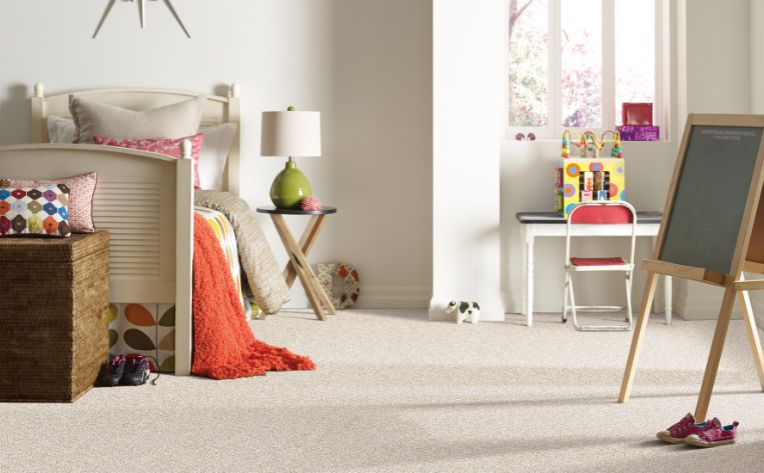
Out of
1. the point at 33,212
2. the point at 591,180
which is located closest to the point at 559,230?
the point at 591,180

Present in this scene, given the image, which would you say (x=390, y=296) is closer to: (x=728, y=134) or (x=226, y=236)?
(x=226, y=236)

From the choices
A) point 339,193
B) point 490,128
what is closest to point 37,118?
point 339,193

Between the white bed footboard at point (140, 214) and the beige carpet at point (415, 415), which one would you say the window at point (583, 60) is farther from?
the white bed footboard at point (140, 214)

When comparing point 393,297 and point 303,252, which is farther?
point 393,297

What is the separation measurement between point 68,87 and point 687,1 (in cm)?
332

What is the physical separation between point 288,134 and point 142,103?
3.26 feet

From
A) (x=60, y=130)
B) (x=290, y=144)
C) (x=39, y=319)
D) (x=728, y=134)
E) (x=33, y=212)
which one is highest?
(x=60, y=130)

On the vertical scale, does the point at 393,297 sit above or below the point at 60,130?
below

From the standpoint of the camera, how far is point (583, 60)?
5562 millimetres

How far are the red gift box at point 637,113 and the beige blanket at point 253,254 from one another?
6.56 feet

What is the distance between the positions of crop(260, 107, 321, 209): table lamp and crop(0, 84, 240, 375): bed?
4.11ft

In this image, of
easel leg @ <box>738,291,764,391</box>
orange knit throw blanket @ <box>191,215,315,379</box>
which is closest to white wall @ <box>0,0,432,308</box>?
orange knit throw blanket @ <box>191,215,315,379</box>

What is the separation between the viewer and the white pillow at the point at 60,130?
17.8 feet

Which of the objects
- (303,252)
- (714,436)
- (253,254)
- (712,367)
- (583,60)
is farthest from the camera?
(583,60)
